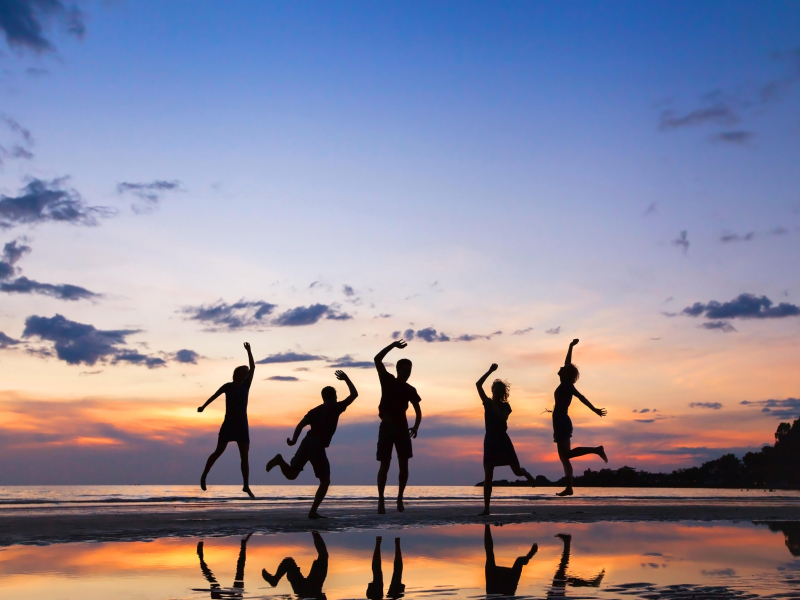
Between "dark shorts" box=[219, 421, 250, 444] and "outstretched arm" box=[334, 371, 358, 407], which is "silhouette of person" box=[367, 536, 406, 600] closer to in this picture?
"outstretched arm" box=[334, 371, 358, 407]

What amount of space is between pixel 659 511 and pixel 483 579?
10639mm

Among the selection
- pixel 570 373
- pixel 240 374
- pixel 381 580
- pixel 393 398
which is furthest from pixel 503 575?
pixel 240 374

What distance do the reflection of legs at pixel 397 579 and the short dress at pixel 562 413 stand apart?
6908mm

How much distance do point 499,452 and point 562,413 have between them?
2.25 metres

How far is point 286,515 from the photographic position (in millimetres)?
13117

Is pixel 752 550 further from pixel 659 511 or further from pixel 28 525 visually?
pixel 28 525

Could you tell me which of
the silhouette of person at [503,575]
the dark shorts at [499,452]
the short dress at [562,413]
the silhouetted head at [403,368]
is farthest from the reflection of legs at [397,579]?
the short dress at [562,413]

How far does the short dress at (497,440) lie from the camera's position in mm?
12461

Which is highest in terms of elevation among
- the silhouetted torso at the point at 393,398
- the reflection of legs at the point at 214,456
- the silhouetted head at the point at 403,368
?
the silhouetted head at the point at 403,368

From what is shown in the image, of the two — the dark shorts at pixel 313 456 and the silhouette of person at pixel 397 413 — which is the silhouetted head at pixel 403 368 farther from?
the dark shorts at pixel 313 456

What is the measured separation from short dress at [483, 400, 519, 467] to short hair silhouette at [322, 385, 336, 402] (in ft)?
9.04

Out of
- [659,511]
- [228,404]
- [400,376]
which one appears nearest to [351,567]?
[400,376]

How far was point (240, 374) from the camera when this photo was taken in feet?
46.9

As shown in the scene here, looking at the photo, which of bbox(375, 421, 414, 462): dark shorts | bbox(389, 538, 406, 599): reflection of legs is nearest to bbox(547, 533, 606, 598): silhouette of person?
bbox(389, 538, 406, 599): reflection of legs
